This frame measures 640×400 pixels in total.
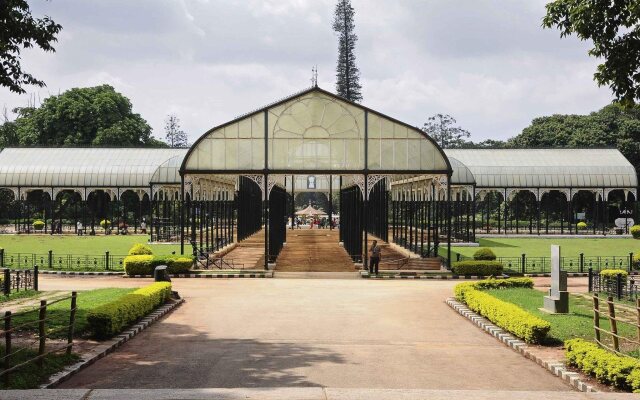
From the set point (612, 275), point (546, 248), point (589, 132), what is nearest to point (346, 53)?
point (589, 132)

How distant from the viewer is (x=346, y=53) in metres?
94.1

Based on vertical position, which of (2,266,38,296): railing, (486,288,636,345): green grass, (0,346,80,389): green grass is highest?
(2,266,38,296): railing

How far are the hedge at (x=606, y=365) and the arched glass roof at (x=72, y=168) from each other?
58.3m

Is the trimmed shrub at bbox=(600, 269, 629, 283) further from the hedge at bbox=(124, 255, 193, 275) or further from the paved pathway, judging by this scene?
the hedge at bbox=(124, 255, 193, 275)

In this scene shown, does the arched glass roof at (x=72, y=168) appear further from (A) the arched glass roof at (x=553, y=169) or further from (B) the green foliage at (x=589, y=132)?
(B) the green foliage at (x=589, y=132)

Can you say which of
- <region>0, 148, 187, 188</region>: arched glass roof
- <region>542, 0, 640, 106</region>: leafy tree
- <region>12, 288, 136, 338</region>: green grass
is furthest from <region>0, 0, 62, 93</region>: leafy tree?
<region>0, 148, 187, 188</region>: arched glass roof

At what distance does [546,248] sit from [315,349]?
113 ft

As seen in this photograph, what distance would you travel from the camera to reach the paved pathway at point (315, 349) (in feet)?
39.3

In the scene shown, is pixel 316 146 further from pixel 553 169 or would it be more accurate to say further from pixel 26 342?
pixel 553 169

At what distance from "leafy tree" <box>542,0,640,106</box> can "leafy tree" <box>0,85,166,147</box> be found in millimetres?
70307

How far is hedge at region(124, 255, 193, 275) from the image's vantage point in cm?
2988

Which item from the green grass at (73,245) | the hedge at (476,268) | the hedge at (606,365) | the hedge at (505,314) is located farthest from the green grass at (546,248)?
the hedge at (606,365)

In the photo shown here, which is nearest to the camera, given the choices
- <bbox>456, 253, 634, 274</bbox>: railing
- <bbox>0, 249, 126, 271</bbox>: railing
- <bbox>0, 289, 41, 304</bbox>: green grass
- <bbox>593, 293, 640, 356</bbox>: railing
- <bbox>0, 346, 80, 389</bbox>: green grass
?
<bbox>0, 346, 80, 389</bbox>: green grass

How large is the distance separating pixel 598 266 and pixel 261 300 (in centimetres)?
1847
